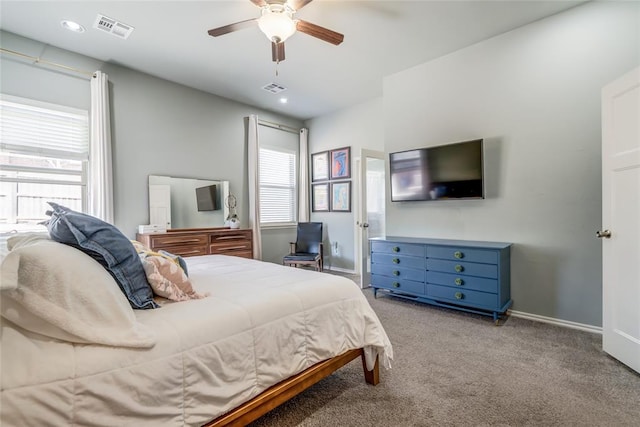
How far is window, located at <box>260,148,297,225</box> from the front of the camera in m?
5.28

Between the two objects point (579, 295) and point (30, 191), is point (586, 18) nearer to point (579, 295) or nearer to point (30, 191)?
point (579, 295)

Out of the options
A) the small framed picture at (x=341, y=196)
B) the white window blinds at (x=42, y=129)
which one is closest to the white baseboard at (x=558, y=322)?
the small framed picture at (x=341, y=196)

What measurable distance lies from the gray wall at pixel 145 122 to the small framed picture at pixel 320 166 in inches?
54.2

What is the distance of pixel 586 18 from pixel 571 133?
1.01m

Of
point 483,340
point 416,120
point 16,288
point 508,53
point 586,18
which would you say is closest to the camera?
point 16,288

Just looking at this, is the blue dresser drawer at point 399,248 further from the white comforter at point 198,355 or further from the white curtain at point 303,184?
the white curtain at point 303,184

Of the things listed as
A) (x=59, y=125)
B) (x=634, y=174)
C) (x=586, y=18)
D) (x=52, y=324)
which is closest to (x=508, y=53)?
(x=586, y=18)

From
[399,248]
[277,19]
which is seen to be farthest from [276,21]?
[399,248]

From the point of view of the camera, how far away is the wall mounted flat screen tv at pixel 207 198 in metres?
4.36

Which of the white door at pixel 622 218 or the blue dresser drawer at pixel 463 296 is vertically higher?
the white door at pixel 622 218

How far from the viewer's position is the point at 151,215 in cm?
386

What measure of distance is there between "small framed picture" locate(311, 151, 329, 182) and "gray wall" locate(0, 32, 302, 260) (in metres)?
1.38

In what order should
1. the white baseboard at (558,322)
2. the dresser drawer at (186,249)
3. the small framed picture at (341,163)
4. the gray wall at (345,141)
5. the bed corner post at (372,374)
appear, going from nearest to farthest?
the bed corner post at (372,374) < the white baseboard at (558,322) < the dresser drawer at (186,249) < the gray wall at (345,141) < the small framed picture at (341,163)

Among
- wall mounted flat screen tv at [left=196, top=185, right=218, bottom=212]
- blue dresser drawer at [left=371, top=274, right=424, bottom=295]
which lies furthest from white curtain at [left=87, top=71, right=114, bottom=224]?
blue dresser drawer at [left=371, top=274, right=424, bottom=295]
